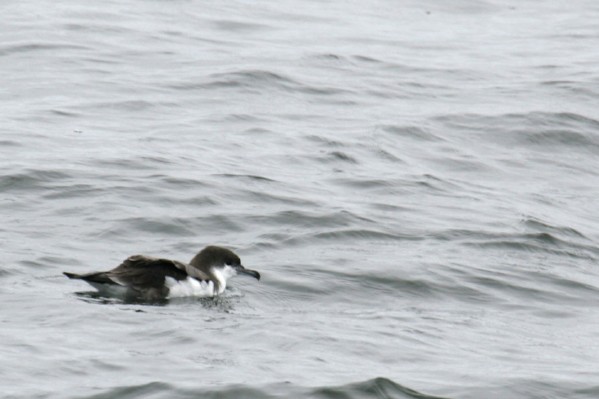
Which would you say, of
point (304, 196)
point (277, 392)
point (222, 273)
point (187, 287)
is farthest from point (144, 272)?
point (304, 196)

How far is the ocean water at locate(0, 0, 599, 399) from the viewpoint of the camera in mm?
10523

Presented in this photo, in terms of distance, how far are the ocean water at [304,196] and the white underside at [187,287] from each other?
128 mm

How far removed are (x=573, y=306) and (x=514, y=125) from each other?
7.17 m

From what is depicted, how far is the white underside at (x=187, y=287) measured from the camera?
1229 centimetres

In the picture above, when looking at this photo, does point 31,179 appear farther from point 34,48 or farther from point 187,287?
point 34,48

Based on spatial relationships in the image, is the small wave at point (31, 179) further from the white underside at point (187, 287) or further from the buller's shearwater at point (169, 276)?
the white underside at point (187, 287)

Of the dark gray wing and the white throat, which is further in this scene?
the white throat

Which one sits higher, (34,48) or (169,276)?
(34,48)

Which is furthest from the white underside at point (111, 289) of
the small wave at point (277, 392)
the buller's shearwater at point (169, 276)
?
the small wave at point (277, 392)

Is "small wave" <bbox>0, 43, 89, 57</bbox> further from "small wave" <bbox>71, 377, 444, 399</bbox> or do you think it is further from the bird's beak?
"small wave" <bbox>71, 377, 444, 399</bbox>

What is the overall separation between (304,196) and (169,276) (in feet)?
13.1

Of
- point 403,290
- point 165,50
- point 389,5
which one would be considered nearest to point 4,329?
point 403,290

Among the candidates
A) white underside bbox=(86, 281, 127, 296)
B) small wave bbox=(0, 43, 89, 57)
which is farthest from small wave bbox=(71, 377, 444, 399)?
small wave bbox=(0, 43, 89, 57)

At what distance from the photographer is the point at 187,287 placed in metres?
12.5
